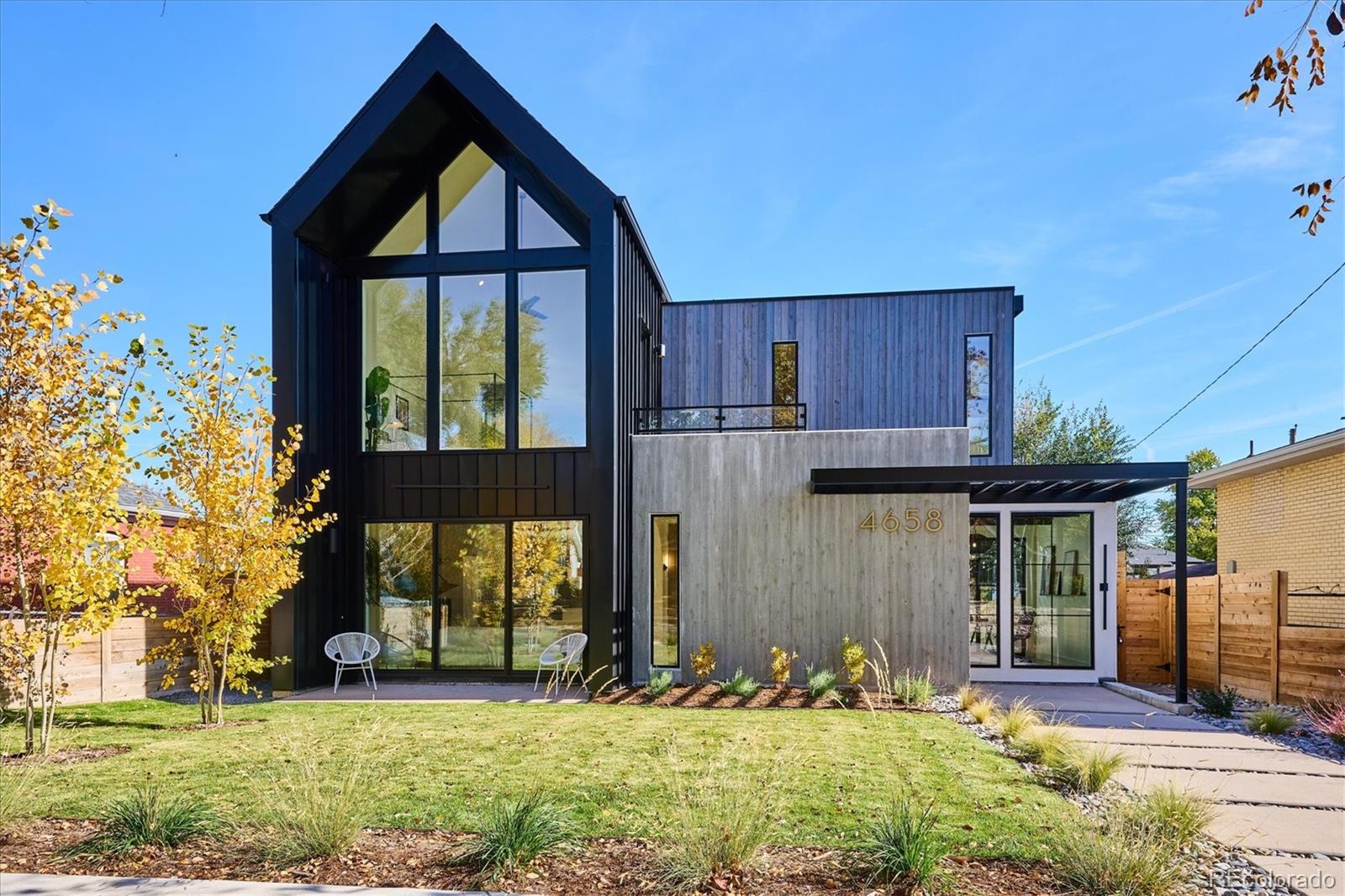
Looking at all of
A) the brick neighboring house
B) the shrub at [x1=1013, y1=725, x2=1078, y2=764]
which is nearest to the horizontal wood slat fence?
the shrub at [x1=1013, y1=725, x2=1078, y2=764]

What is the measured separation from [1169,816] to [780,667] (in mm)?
5852

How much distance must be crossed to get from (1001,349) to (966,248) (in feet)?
24.5

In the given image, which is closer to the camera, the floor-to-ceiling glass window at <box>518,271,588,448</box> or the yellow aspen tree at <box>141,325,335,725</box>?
the yellow aspen tree at <box>141,325,335,725</box>

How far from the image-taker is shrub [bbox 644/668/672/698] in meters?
A: 9.52

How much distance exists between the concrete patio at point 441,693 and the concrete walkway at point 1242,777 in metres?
5.22

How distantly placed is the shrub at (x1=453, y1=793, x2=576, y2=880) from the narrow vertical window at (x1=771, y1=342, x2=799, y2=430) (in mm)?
11087

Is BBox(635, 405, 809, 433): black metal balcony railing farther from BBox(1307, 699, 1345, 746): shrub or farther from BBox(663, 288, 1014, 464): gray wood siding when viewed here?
BBox(1307, 699, 1345, 746): shrub

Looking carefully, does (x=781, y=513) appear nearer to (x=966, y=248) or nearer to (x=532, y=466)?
(x=532, y=466)

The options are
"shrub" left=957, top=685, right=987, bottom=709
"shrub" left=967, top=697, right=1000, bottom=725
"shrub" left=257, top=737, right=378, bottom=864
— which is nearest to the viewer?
"shrub" left=257, top=737, right=378, bottom=864

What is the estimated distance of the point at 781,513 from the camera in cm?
1048

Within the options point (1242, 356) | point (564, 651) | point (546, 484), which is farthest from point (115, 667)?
point (1242, 356)

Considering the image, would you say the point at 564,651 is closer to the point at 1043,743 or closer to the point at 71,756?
the point at 71,756

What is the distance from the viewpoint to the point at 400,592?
431 inches

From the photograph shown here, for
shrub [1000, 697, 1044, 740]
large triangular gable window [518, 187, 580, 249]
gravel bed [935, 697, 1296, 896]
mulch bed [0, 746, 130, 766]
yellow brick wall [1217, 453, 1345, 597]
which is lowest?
mulch bed [0, 746, 130, 766]
